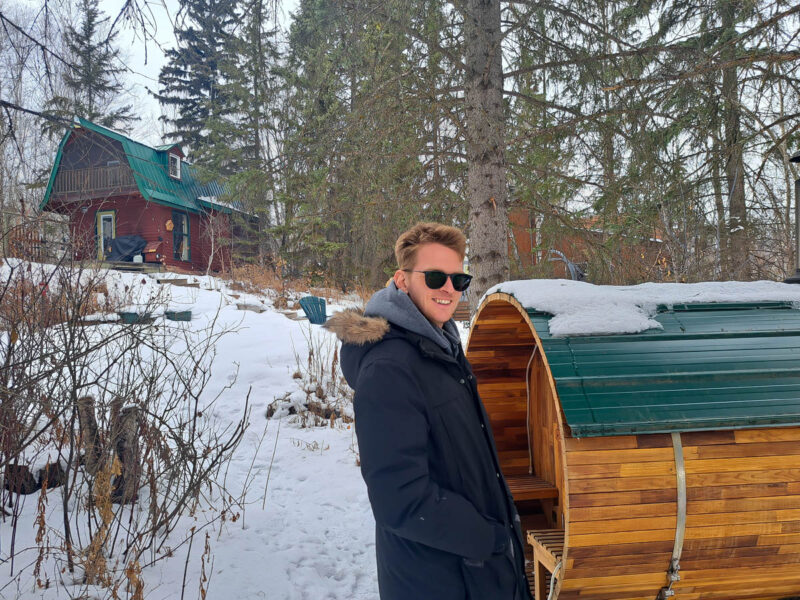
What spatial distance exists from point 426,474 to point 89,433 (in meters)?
2.78

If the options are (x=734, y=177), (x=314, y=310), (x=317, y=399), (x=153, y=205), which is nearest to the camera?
(x=317, y=399)

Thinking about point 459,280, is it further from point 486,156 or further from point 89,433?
point 486,156

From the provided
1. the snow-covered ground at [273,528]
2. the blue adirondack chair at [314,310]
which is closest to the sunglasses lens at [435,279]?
the snow-covered ground at [273,528]

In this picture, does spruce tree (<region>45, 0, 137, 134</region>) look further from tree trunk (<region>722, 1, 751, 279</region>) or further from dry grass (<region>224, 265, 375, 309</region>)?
dry grass (<region>224, 265, 375, 309</region>)

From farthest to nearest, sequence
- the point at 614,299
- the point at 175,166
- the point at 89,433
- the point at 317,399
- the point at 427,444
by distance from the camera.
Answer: the point at 175,166 < the point at 317,399 < the point at 89,433 < the point at 614,299 < the point at 427,444

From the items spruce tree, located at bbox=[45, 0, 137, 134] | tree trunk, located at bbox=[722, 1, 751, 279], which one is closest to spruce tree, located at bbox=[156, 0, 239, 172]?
spruce tree, located at bbox=[45, 0, 137, 134]

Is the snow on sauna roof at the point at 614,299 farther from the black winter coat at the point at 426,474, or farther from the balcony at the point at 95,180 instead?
the balcony at the point at 95,180

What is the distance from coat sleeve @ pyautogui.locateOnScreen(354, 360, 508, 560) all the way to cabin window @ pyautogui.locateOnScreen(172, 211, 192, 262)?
22594mm

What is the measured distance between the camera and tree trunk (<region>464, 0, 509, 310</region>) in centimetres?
593

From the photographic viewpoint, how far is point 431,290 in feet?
6.30

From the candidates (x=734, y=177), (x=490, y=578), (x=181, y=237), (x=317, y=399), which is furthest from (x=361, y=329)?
(x=181, y=237)

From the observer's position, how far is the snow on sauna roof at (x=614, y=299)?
2434mm

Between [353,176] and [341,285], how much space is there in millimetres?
10463

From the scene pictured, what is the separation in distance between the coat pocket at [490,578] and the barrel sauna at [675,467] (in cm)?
42
